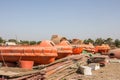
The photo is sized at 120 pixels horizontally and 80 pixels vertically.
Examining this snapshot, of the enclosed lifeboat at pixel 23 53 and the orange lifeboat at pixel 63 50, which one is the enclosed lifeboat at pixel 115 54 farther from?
the enclosed lifeboat at pixel 23 53

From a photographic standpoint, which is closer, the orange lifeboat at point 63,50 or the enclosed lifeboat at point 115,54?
the orange lifeboat at point 63,50

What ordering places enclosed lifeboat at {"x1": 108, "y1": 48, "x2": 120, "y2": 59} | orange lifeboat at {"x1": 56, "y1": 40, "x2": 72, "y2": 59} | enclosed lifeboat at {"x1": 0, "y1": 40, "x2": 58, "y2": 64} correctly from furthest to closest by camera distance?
enclosed lifeboat at {"x1": 108, "y1": 48, "x2": 120, "y2": 59} → orange lifeboat at {"x1": 56, "y1": 40, "x2": 72, "y2": 59} → enclosed lifeboat at {"x1": 0, "y1": 40, "x2": 58, "y2": 64}

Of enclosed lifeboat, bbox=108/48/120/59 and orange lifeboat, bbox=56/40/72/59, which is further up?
orange lifeboat, bbox=56/40/72/59

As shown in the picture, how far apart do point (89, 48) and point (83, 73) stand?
11790mm

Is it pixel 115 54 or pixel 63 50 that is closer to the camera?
pixel 63 50

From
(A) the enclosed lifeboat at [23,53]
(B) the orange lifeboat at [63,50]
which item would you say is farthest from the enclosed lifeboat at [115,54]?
(A) the enclosed lifeboat at [23,53]

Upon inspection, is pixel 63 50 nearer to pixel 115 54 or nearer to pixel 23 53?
pixel 23 53

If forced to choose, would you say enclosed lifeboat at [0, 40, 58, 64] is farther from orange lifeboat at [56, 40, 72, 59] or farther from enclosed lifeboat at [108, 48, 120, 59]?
enclosed lifeboat at [108, 48, 120, 59]

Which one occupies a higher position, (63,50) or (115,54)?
(63,50)

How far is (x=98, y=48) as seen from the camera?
28.0 meters

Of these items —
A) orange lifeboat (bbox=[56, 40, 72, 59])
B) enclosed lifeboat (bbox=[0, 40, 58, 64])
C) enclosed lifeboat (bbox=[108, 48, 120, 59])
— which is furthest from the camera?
enclosed lifeboat (bbox=[108, 48, 120, 59])

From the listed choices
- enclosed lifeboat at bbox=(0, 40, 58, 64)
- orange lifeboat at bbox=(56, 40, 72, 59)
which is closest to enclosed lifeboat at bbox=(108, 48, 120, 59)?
orange lifeboat at bbox=(56, 40, 72, 59)

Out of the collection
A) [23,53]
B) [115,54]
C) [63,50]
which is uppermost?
[63,50]

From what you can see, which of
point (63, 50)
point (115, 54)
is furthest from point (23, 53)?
point (115, 54)
